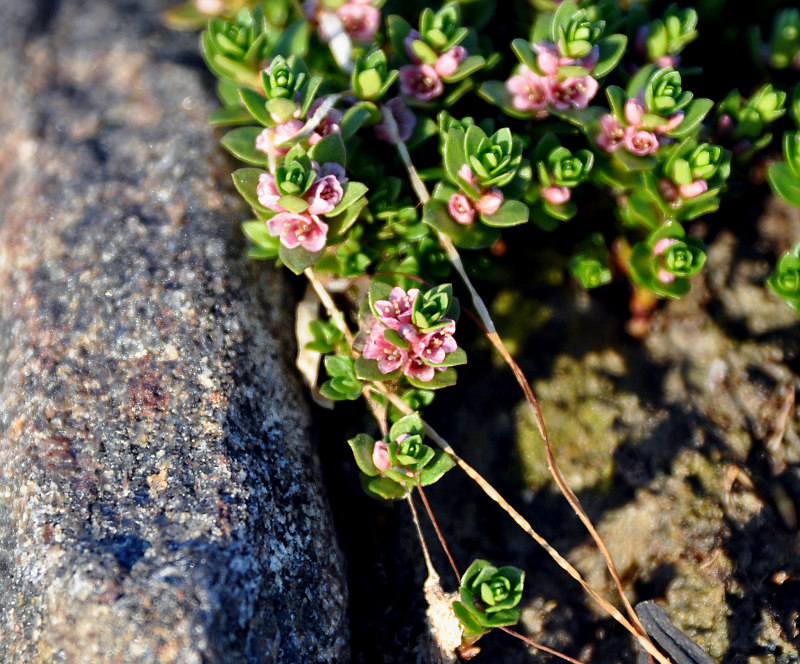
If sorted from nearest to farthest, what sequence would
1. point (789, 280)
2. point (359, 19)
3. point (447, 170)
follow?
point (447, 170) → point (789, 280) → point (359, 19)

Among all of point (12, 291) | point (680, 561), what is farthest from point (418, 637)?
point (12, 291)

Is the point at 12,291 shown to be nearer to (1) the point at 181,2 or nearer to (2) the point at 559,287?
(1) the point at 181,2

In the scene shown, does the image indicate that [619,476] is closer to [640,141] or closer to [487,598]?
[487,598]

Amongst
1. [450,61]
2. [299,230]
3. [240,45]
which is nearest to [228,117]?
[240,45]

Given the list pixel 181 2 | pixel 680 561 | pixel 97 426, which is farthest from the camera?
pixel 181 2

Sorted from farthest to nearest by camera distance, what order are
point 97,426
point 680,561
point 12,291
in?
point 12,291, point 680,561, point 97,426

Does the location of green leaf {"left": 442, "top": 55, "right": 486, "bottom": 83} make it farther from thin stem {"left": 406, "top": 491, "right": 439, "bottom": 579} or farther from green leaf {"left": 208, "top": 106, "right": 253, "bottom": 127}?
thin stem {"left": 406, "top": 491, "right": 439, "bottom": 579}
